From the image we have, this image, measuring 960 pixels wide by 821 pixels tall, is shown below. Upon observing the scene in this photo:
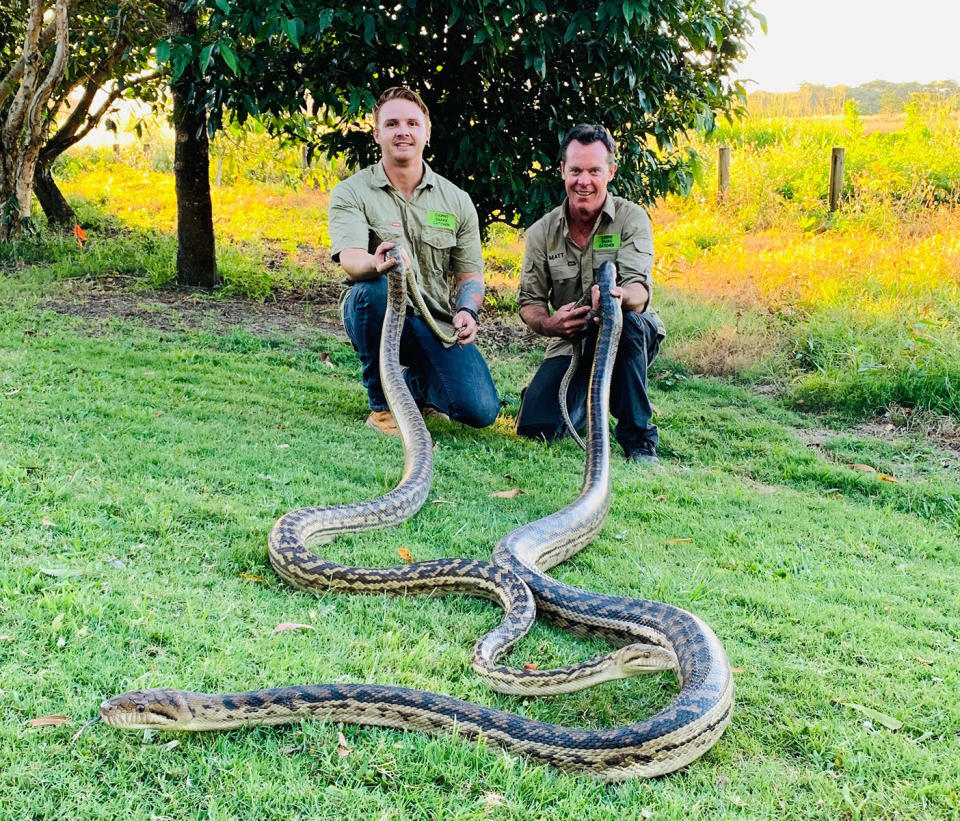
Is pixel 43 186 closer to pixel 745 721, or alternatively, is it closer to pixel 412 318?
pixel 412 318

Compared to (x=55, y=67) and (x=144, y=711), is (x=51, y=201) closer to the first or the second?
(x=55, y=67)

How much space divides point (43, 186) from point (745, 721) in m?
12.6

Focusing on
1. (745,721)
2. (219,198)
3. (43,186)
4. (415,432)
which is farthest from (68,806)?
(219,198)

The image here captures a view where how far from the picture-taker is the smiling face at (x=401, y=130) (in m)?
6.03

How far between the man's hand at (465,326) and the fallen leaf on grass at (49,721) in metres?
4.11

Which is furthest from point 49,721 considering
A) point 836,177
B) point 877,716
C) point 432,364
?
point 836,177

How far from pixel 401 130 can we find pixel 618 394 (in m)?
2.45

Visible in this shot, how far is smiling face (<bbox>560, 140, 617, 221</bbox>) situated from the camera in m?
5.99

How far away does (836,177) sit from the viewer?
46.7ft

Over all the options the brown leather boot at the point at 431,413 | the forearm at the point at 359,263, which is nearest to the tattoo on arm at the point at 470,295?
the forearm at the point at 359,263

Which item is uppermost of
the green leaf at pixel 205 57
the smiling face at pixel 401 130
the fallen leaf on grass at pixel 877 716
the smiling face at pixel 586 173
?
the green leaf at pixel 205 57

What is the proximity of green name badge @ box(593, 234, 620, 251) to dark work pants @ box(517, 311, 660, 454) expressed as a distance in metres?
0.58

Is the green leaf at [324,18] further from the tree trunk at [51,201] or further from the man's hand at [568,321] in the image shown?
the tree trunk at [51,201]

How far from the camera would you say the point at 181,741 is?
2.62 m
